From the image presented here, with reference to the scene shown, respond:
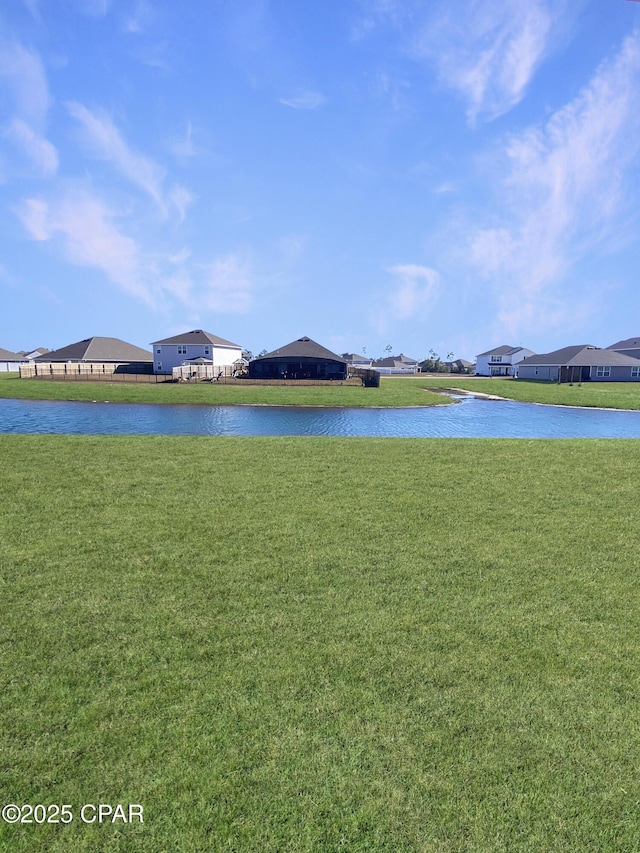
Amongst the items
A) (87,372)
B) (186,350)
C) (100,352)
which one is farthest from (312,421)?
(100,352)

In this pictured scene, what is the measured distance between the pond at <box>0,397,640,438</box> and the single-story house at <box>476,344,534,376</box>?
70.0 metres

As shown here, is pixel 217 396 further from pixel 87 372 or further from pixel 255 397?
pixel 87 372

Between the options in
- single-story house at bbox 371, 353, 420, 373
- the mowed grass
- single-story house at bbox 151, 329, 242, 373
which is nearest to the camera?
the mowed grass

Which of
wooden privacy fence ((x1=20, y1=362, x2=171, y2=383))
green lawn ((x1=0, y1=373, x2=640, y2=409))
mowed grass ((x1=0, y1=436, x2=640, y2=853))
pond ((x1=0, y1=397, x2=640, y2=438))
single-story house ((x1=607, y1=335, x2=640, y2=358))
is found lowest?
mowed grass ((x1=0, y1=436, x2=640, y2=853))

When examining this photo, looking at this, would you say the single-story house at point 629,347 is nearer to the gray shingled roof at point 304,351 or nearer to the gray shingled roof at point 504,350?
the gray shingled roof at point 504,350

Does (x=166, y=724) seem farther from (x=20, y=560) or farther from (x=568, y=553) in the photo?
(x=568, y=553)

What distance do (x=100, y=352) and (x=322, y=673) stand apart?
72660 mm

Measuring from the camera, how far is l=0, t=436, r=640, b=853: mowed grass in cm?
283

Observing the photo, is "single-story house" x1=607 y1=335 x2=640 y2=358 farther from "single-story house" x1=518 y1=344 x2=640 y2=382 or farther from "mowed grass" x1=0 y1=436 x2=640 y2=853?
"mowed grass" x1=0 y1=436 x2=640 y2=853

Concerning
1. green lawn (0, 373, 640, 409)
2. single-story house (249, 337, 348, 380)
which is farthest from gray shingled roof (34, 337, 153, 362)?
green lawn (0, 373, 640, 409)

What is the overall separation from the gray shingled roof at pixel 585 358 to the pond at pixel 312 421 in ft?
141

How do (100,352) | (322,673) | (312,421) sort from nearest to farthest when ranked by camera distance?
(322,673) < (312,421) < (100,352)

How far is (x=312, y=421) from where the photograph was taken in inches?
938

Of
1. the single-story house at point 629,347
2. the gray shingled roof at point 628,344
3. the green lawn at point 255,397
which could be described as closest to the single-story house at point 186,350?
the green lawn at point 255,397
